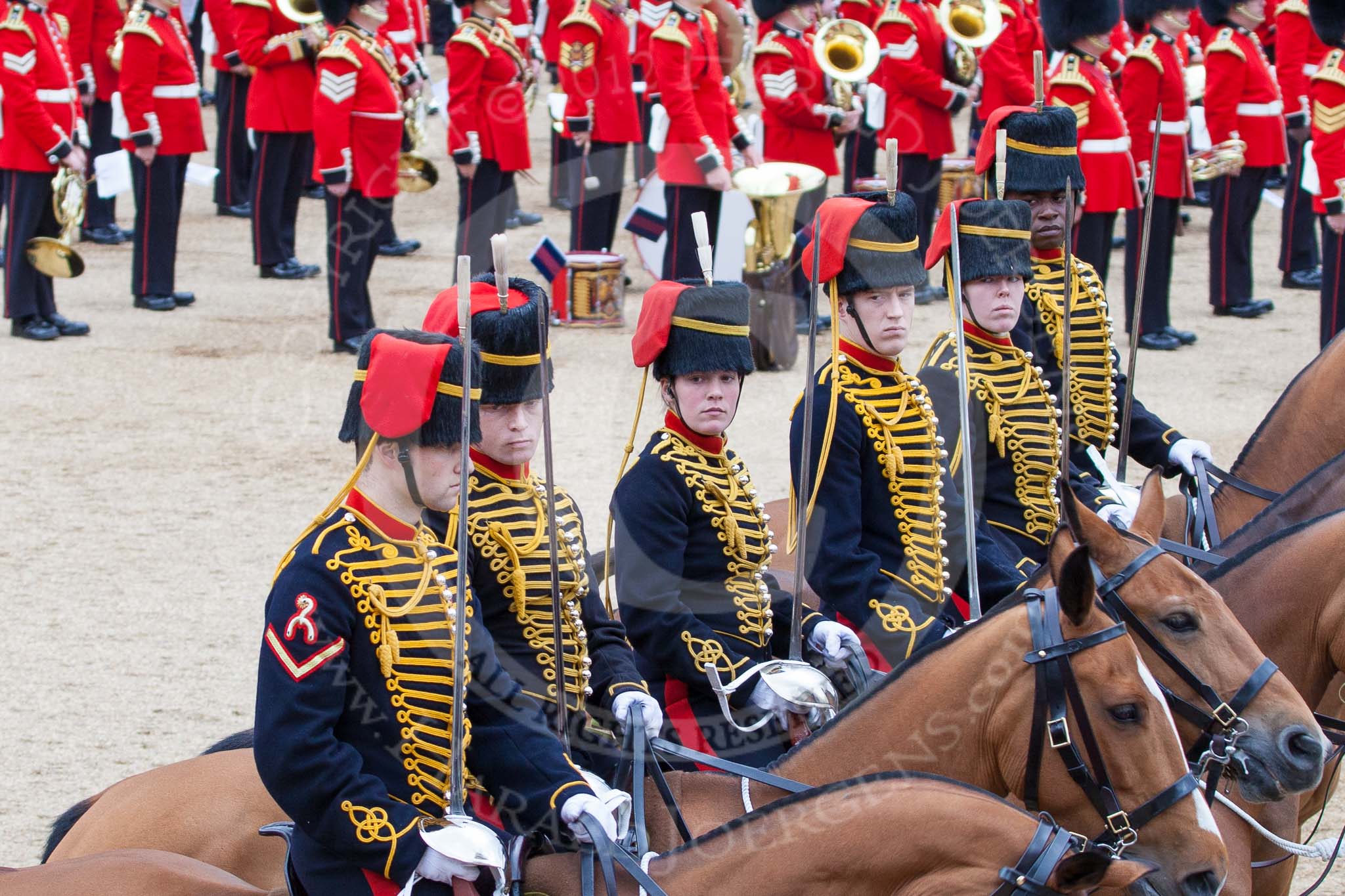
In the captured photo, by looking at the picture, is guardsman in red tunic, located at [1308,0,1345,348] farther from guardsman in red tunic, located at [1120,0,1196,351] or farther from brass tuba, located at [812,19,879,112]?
brass tuba, located at [812,19,879,112]

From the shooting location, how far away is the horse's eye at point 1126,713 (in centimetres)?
249

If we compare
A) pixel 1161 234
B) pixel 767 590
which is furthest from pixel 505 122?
pixel 767 590

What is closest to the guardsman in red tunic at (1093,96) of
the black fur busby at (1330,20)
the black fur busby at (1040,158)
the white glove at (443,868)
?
the black fur busby at (1330,20)

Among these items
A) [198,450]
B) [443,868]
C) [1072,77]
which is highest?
[1072,77]

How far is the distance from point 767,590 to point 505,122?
20.4 feet

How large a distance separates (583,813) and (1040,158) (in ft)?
8.37

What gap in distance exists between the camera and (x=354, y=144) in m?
8.63

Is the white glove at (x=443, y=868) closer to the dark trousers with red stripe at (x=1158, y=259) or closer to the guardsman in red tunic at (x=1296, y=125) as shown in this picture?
the dark trousers with red stripe at (x=1158, y=259)

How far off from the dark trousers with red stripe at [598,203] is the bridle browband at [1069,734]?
712 cm

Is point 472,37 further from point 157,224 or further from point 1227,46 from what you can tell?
point 1227,46

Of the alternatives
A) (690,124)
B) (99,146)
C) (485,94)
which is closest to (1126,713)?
(690,124)

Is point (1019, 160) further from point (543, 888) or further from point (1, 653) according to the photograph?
point (1, 653)

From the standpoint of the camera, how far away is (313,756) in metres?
2.46

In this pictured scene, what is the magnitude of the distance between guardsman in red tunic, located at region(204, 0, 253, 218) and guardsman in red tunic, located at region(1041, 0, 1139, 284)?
482cm
